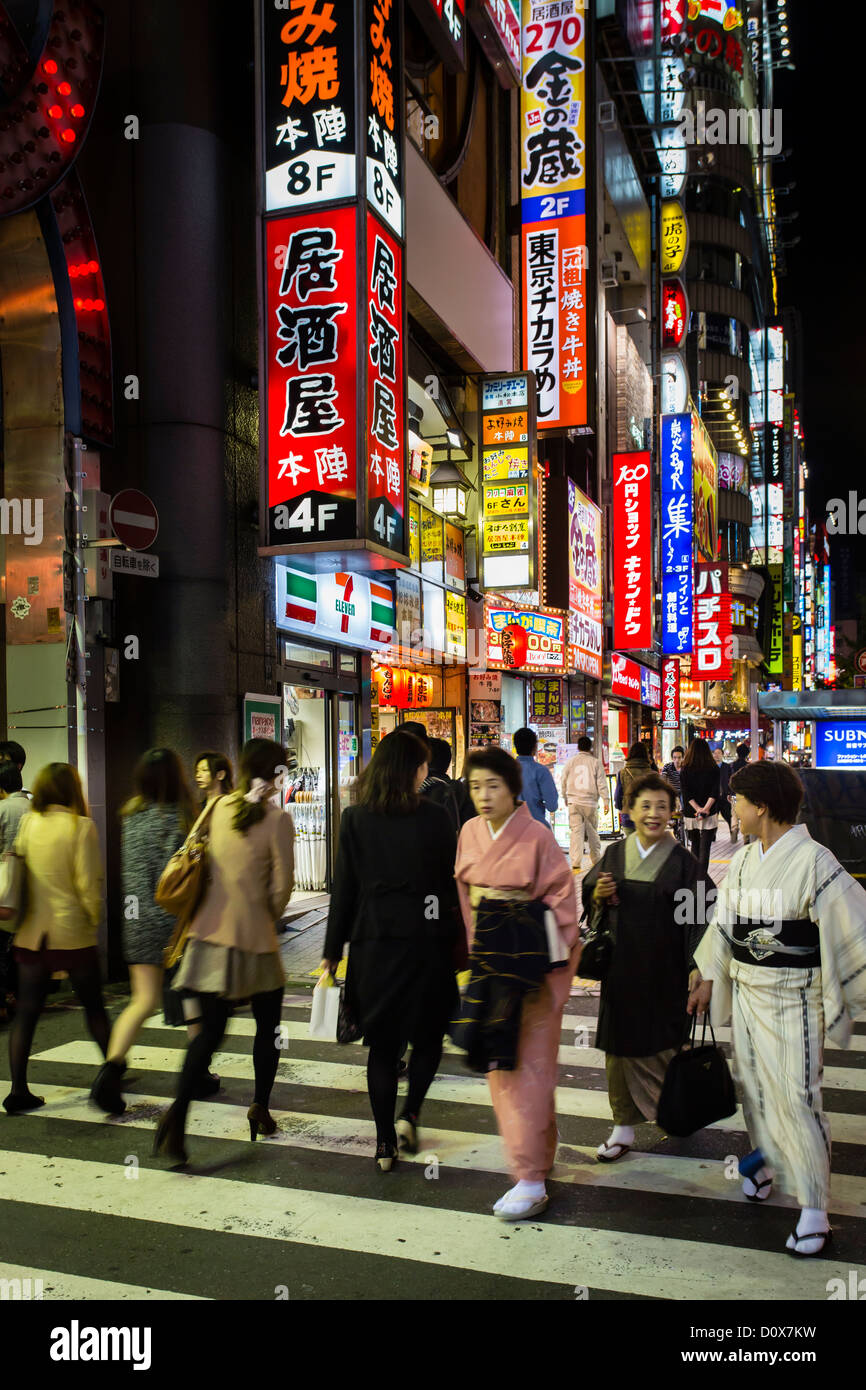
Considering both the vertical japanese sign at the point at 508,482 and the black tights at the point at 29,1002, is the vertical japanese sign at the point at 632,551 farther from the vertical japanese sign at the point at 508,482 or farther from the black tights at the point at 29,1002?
the black tights at the point at 29,1002

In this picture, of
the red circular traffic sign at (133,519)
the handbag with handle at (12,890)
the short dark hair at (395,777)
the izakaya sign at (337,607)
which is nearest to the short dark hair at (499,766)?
the short dark hair at (395,777)

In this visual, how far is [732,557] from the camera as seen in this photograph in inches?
2581

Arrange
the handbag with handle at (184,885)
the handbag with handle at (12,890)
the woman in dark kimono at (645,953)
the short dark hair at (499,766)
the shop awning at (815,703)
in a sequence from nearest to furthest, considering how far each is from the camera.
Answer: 1. the short dark hair at (499,766)
2. the woman in dark kimono at (645,953)
3. the handbag with handle at (184,885)
4. the handbag with handle at (12,890)
5. the shop awning at (815,703)

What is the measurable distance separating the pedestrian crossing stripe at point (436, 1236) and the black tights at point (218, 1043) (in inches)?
17.8

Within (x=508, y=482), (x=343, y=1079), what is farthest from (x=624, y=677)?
(x=343, y=1079)

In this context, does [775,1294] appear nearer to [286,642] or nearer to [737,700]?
[286,642]

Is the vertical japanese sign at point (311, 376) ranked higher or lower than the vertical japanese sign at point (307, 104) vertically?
lower

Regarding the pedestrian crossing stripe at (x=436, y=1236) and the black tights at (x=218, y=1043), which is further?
the black tights at (x=218, y=1043)

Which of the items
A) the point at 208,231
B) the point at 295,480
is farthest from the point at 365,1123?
the point at 208,231


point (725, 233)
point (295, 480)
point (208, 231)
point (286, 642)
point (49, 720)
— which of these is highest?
point (725, 233)

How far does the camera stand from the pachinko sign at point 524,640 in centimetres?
1866

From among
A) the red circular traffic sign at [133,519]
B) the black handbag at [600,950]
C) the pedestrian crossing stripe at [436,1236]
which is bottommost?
the pedestrian crossing stripe at [436,1236]

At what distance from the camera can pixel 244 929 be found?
204 inches
